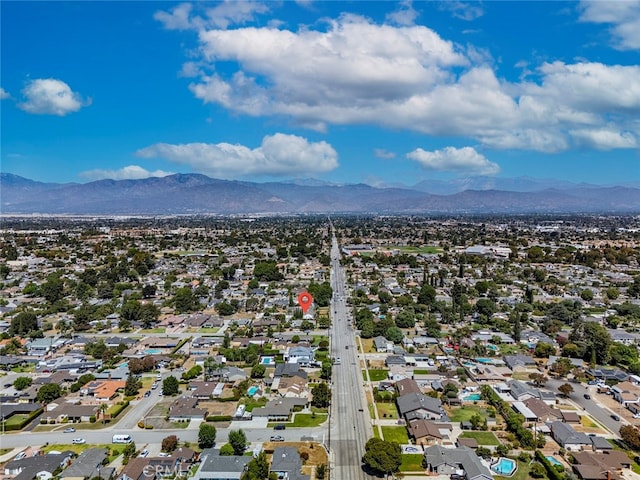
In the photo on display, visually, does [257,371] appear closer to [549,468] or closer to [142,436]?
[142,436]

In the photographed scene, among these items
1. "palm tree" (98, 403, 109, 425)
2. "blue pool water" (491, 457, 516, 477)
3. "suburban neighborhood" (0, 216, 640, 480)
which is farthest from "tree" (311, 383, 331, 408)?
"palm tree" (98, 403, 109, 425)

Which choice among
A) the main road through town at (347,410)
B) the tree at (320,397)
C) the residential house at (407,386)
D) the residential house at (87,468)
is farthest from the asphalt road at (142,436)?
the residential house at (407,386)

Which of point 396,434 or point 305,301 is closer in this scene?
point 396,434

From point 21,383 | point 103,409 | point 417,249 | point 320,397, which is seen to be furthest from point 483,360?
point 417,249

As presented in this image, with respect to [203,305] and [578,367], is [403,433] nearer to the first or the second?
[578,367]

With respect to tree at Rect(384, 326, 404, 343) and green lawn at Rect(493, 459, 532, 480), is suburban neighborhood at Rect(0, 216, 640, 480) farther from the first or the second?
tree at Rect(384, 326, 404, 343)
